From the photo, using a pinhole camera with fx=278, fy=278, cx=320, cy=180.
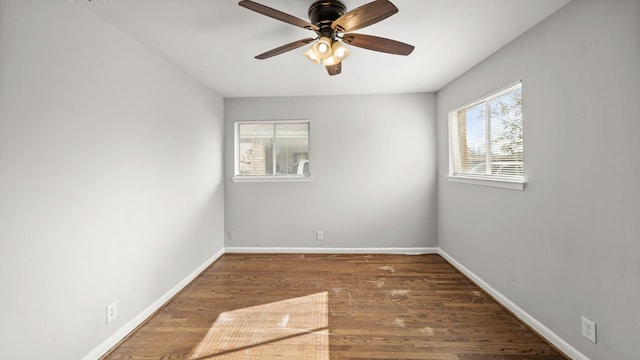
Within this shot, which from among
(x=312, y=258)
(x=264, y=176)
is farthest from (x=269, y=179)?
(x=312, y=258)

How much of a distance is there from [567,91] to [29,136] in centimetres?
322

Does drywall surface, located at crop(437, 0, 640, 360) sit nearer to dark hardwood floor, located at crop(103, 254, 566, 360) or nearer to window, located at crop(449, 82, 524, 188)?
window, located at crop(449, 82, 524, 188)

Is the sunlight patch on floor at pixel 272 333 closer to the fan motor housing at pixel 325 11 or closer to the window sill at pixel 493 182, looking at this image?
the window sill at pixel 493 182

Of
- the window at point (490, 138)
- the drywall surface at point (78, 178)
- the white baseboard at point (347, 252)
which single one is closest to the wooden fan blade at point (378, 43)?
the window at point (490, 138)

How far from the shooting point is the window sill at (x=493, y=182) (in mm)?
2299

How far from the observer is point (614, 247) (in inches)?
61.1

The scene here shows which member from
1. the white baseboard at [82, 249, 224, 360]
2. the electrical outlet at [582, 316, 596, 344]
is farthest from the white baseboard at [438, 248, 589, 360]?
the white baseboard at [82, 249, 224, 360]

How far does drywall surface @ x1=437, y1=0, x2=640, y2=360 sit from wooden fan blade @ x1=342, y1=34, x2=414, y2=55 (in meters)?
1.04

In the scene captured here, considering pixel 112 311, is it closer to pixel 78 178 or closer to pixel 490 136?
pixel 78 178

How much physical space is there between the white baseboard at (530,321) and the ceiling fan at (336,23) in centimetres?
226

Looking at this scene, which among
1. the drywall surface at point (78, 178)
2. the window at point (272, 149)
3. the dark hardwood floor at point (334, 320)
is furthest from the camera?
the window at point (272, 149)

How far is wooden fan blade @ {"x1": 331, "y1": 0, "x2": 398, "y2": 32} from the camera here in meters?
1.47

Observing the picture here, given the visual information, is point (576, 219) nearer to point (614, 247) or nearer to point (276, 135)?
point (614, 247)

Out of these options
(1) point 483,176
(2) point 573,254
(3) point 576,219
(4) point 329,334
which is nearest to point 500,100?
(1) point 483,176
